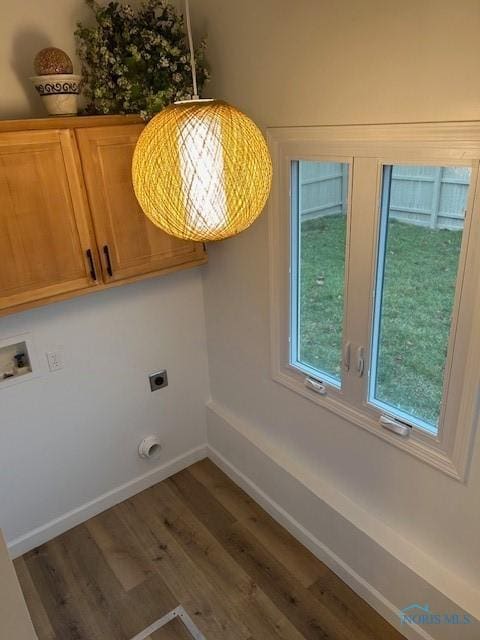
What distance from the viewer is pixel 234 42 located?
1.90 metres

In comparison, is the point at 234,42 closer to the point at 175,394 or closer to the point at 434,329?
the point at 434,329

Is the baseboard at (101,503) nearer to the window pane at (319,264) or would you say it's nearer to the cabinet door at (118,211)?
the window pane at (319,264)

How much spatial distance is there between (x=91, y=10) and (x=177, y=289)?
51.0 inches

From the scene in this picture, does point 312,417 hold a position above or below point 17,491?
above

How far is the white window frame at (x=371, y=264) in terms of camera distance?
4.46 feet

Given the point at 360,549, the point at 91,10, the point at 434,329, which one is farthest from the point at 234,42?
the point at 360,549

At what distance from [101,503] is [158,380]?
741mm

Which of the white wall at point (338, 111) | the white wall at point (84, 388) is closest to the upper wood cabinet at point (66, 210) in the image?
the white wall at point (84, 388)

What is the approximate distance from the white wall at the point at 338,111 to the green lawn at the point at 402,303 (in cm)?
23

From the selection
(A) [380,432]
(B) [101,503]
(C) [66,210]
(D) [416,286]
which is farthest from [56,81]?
(B) [101,503]

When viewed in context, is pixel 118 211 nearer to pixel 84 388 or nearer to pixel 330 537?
pixel 84 388

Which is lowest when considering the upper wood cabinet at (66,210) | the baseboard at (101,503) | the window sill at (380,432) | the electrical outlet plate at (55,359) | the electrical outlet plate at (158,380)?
the baseboard at (101,503)

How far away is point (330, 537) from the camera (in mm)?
2146

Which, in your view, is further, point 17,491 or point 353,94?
point 17,491
